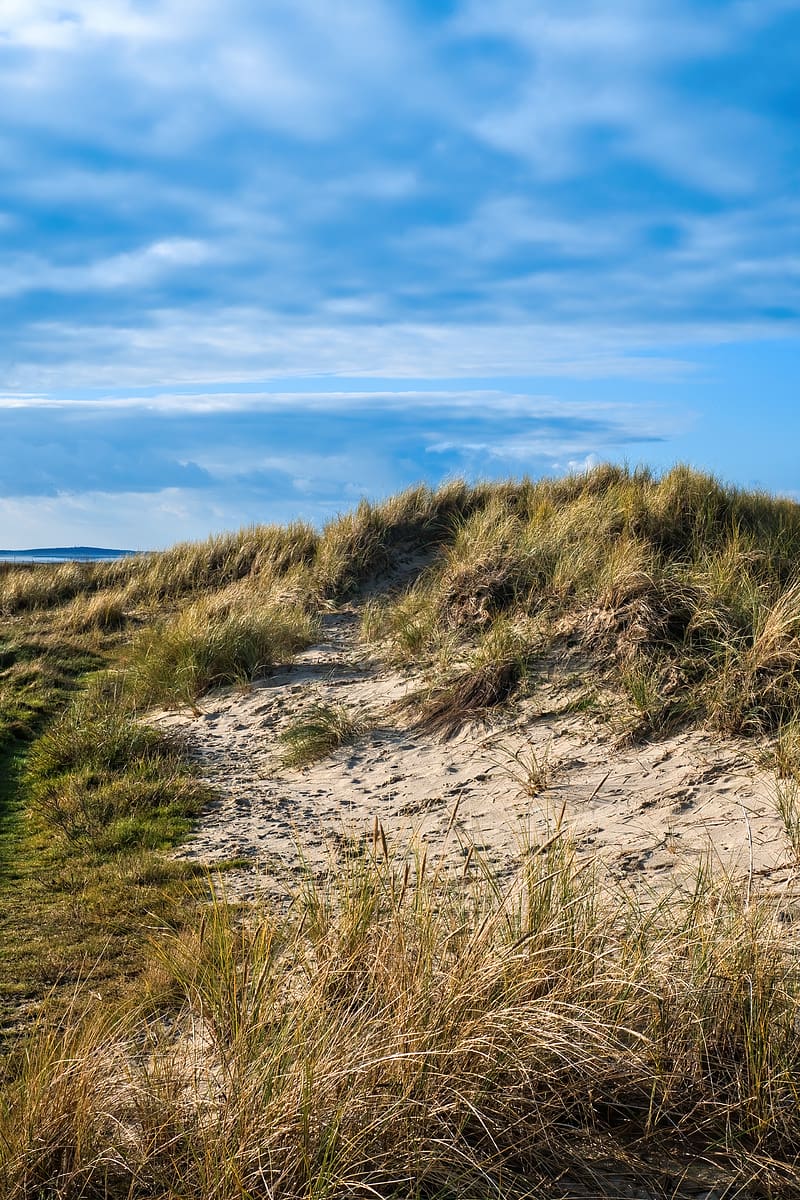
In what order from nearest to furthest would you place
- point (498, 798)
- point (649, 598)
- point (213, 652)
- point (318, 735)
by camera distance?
1. point (498, 798)
2. point (649, 598)
3. point (318, 735)
4. point (213, 652)

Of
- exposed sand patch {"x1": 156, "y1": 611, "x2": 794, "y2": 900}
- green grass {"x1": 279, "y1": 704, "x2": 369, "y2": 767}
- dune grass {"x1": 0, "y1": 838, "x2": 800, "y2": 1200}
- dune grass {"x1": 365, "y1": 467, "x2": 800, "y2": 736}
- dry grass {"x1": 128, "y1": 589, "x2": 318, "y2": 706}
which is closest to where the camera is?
dune grass {"x1": 0, "y1": 838, "x2": 800, "y2": 1200}

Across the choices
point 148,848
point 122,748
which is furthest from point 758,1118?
point 122,748

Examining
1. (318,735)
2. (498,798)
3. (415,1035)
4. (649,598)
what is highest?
(649,598)

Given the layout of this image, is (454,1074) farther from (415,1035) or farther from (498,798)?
(498,798)

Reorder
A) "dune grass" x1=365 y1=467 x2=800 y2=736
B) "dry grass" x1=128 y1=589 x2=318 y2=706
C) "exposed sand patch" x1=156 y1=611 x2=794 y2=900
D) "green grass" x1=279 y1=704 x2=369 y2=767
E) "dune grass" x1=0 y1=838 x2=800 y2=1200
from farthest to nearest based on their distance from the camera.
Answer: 1. "dry grass" x1=128 y1=589 x2=318 y2=706
2. "green grass" x1=279 y1=704 x2=369 y2=767
3. "dune grass" x1=365 y1=467 x2=800 y2=736
4. "exposed sand patch" x1=156 y1=611 x2=794 y2=900
5. "dune grass" x1=0 y1=838 x2=800 y2=1200

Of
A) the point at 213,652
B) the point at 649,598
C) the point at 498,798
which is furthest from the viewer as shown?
the point at 213,652

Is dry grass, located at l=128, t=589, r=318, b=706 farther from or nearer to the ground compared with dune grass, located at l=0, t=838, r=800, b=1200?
farther from the ground

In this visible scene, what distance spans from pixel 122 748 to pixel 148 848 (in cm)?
221

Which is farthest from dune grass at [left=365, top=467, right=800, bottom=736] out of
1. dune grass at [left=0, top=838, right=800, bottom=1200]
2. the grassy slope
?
dune grass at [left=0, top=838, right=800, bottom=1200]

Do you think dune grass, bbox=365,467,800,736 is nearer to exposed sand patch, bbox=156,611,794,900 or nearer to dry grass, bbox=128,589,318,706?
exposed sand patch, bbox=156,611,794,900

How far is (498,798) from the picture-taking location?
6.68 m

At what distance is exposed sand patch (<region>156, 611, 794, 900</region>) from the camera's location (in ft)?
17.7

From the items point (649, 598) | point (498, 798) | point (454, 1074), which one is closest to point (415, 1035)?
point (454, 1074)

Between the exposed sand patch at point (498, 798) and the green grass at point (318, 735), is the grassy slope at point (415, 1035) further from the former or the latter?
the green grass at point (318, 735)
